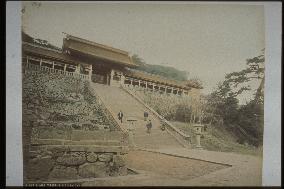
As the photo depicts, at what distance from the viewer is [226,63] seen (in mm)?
4117

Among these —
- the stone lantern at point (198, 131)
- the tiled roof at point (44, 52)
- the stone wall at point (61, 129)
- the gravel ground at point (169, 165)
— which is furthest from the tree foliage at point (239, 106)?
the tiled roof at point (44, 52)

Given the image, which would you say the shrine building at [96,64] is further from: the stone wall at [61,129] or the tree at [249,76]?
the tree at [249,76]

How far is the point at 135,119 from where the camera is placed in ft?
13.9

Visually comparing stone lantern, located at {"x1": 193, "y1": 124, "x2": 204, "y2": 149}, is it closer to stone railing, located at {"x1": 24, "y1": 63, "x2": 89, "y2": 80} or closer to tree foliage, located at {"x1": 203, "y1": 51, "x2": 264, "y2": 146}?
tree foliage, located at {"x1": 203, "y1": 51, "x2": 264, "y2": 146}

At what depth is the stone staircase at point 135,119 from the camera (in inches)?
165

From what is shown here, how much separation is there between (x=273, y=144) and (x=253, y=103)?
543 millimetres

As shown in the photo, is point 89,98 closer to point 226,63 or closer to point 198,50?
point 198,50

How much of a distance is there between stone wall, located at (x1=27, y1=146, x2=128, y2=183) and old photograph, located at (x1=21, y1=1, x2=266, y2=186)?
0.01 m

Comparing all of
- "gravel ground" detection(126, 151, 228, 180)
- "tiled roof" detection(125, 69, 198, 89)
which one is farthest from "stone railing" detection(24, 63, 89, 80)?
"gravel ground" detection(126, 151, 228, 180)

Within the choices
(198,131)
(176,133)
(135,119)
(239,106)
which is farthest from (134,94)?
(239,106)

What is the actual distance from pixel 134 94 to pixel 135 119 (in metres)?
0.34

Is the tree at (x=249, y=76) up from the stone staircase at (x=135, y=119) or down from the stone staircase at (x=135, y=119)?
up

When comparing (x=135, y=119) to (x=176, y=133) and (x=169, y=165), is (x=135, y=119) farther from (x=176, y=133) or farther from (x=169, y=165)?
(x=169, y=165)

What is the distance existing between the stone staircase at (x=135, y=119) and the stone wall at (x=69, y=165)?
42 cm
